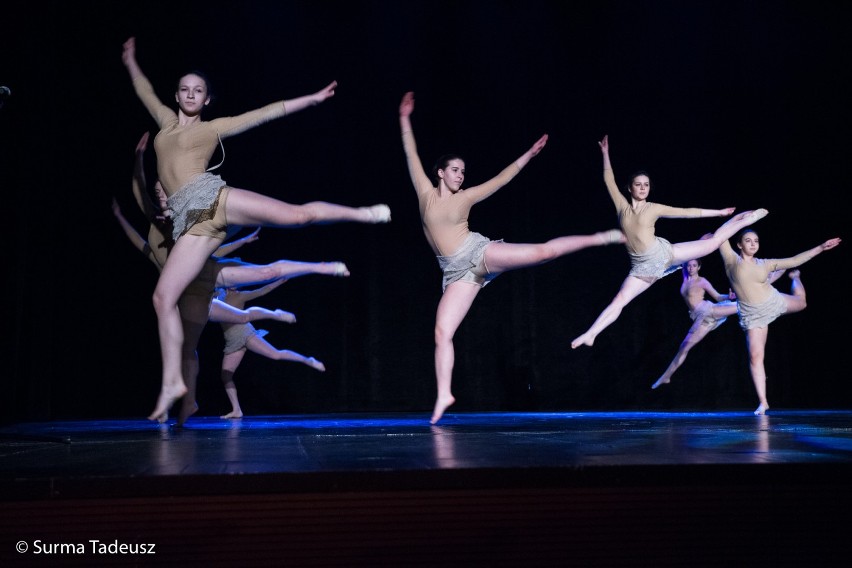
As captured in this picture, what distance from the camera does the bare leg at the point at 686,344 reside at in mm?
6852

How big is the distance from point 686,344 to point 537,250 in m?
3.17

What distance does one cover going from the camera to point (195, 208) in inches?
145

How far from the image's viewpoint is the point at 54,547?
6.08ft

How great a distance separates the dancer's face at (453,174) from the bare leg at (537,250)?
17.7 inches

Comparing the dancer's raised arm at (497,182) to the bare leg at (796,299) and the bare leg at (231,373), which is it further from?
the bare leg at (796,299)

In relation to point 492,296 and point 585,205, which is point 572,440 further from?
point 585,205

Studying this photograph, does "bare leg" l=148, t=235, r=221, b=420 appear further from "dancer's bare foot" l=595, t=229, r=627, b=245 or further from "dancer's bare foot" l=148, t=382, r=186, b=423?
"dancer's bare foot" l=595, t=229, r=627, b=245

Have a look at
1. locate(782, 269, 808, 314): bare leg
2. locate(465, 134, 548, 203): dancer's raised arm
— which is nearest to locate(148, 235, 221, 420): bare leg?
locate(465, 134, 548, 203): dancer's raised arm

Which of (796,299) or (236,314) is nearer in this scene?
(236,314)

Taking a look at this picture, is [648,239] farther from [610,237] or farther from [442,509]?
→ [442,509]

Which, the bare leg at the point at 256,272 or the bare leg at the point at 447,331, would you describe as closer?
the bare leg at the point at 447,331

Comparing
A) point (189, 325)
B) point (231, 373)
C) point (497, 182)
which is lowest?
point (231, 373)

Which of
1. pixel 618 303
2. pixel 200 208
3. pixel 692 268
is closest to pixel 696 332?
pixel 692 268

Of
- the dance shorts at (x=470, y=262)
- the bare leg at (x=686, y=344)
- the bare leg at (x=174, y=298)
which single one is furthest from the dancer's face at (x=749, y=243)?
the bare leg at (x=174, y=298)
